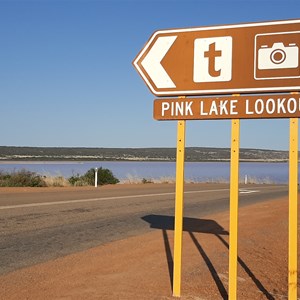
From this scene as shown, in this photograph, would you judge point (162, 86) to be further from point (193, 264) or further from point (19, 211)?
point (19, 211)

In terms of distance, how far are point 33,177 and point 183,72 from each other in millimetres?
23769

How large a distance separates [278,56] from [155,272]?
3538 millimetres

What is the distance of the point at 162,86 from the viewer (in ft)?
18.1

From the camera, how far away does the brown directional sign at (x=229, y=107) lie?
16.2 feet

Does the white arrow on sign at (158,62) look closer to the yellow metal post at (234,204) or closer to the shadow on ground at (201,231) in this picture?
the yellow metal post at (234,204)

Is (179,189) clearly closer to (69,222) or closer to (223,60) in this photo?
(223,60)

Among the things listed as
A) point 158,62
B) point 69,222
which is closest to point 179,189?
point 158,62

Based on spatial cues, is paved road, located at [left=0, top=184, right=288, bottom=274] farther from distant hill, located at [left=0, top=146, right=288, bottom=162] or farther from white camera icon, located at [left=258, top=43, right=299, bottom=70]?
distant hill, located at [left=0, top=146, right=288, bottom=162]

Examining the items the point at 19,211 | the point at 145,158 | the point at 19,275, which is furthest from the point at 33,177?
the point at 145,158

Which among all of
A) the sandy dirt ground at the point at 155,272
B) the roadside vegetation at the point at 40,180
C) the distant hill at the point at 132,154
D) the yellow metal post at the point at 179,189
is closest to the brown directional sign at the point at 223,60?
the yellow metal post at the point at 179,189

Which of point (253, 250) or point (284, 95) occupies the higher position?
point (284, 95)

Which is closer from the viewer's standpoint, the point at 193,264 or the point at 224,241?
the point at 193,264

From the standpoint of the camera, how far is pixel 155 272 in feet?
22.8

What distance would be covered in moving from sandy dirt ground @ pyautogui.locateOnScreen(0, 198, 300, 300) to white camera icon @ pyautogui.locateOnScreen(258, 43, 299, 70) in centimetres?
274
